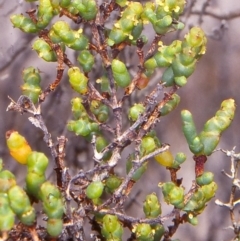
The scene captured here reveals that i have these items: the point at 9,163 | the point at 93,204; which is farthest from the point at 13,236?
the point at 9,163

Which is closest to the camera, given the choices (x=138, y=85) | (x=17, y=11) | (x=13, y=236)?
(x=13, y=236)

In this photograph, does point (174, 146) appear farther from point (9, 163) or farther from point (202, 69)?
point (9, 163)

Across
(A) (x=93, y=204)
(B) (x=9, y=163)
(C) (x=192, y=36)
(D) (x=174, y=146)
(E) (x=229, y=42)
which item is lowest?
(B) (x=9, y=163)

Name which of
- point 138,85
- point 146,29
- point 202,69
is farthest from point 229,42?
point 138,85

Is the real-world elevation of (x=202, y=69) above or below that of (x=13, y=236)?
above

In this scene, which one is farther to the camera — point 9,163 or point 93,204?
point 9,163

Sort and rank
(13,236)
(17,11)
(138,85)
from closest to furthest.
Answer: (13,236) < (138,85) < (17,11)
